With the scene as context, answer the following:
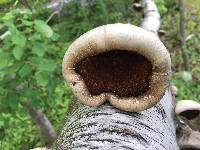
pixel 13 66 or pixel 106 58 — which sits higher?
pixel 106 58

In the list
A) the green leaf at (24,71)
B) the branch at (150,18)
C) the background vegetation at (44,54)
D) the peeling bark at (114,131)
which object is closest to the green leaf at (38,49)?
the background vegetation at (44,54)

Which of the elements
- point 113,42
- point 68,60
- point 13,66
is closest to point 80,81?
point 68,60

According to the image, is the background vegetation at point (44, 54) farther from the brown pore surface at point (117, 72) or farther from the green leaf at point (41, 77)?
the brown pore surface at point (117, 72)

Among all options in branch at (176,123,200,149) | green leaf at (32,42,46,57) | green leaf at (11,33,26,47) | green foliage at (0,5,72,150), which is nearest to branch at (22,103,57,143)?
green foliage at (0,5,72,150)

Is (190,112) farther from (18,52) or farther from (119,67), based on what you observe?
(18,52)

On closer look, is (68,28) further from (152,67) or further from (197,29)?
(152,67)

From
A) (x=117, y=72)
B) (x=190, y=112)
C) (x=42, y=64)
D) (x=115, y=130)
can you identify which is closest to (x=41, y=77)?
(x=42, y=64)
